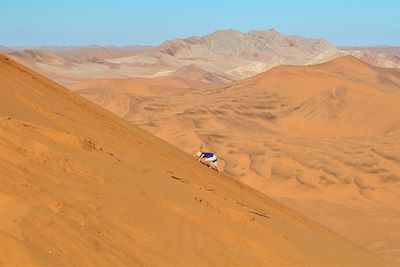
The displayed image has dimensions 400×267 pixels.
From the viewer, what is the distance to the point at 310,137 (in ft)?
95.8

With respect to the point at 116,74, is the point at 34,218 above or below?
above

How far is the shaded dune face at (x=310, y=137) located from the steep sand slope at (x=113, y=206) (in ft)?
18.8

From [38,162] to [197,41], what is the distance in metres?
99.4

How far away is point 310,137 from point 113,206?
23173 mm

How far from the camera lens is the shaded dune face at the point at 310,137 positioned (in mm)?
19766

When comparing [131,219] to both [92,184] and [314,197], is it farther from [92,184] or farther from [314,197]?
[314,197]

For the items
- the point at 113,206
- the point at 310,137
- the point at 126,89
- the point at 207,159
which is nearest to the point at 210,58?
the point at 126,89

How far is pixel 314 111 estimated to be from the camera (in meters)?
32.3

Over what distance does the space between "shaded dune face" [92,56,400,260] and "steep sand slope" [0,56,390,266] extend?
18.8 ft

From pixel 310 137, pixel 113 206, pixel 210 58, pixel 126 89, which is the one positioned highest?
pixel 113 206

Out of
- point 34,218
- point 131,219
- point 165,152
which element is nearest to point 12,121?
point 131,219

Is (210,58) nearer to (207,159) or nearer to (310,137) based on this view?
(310,137)

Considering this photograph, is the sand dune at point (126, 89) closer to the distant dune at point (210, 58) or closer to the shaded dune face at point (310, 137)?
the shaded dune face at point (310, 137)

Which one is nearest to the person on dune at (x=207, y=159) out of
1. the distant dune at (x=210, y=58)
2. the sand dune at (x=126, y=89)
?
the sand dune at (x=126, y=89)
